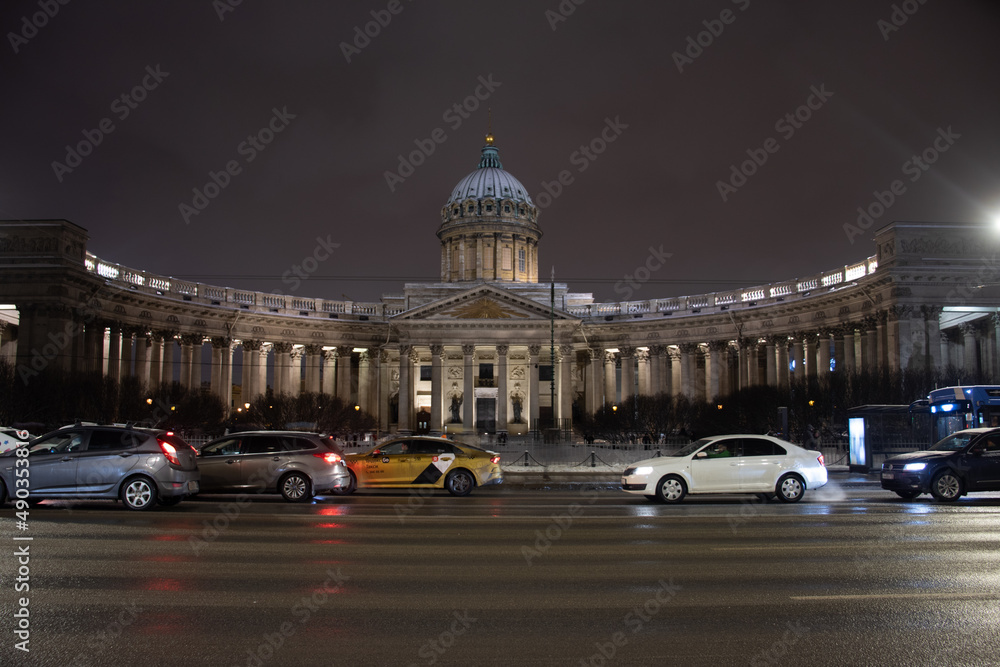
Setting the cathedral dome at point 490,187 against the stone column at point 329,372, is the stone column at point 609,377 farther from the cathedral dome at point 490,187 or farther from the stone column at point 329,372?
the cathedral dome at point 490,187

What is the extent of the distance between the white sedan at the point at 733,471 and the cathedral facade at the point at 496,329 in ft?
86.0

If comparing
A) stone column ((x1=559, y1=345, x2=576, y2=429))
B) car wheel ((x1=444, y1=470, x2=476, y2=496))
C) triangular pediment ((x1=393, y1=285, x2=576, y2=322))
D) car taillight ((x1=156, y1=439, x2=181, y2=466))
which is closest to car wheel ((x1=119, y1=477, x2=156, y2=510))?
car taillight ((x1=156, y1=439, x2=181, y2=466))

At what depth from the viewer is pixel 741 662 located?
6.64 m

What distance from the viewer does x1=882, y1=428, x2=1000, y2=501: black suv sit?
63.2 ft

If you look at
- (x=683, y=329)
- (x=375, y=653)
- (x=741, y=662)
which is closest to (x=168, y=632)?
(x=375, y=653)

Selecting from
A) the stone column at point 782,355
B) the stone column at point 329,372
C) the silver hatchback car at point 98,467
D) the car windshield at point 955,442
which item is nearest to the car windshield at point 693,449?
the car windshield at point 955,442

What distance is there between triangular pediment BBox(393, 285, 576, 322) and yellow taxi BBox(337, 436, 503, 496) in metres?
45.4

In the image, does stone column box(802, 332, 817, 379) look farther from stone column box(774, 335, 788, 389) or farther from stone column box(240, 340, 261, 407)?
stone column box(240, 340, 261, 407)

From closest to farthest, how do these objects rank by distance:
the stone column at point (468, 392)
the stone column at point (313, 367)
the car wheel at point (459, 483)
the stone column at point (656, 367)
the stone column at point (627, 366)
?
the car wheel at point (459, 483) → the stone column at point (468, 392) → the stone column at point (656, 367) → the stone column at point (313, 367) → the stone column at point (627, 366)

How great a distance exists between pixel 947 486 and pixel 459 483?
12452mm

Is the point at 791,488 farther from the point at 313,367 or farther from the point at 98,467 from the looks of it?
the point at 313,367

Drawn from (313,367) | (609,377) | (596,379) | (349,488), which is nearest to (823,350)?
(596,379)

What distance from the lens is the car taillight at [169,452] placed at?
16.8 metres

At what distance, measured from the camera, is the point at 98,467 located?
16.5 meters
